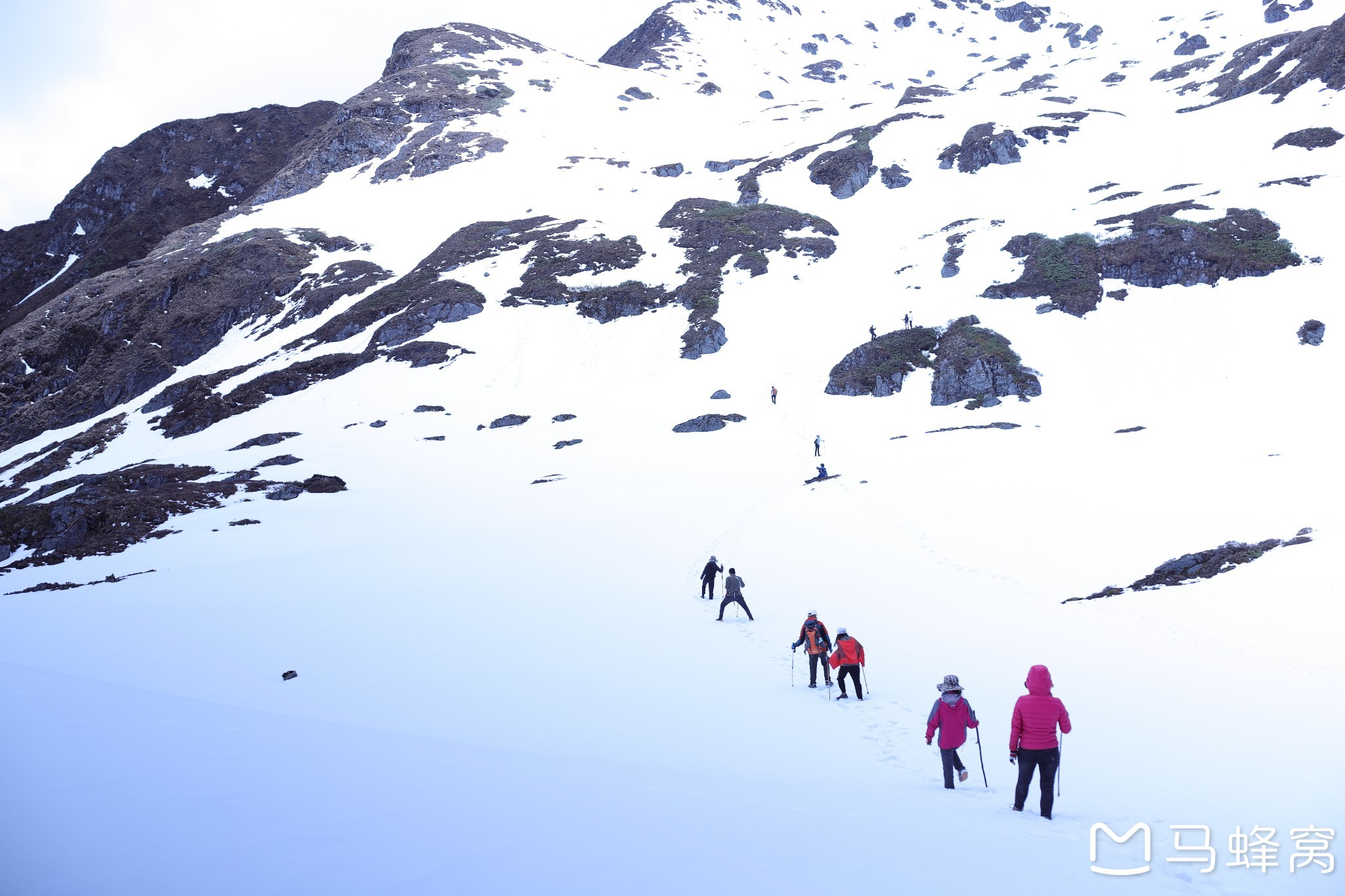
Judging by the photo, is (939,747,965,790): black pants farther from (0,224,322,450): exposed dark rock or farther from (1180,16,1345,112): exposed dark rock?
(1180,16,1345,112): exposed dark rock

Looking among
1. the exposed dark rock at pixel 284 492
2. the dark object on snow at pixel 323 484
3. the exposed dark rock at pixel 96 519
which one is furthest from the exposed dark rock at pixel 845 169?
the exposed dark rock at pixel 96 519

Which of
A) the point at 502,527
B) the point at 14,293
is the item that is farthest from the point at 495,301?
the point at 14,293

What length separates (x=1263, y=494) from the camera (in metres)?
20.8

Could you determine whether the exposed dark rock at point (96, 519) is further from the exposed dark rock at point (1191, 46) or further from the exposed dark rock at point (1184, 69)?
the exposed dark rock at point (1191, 46)

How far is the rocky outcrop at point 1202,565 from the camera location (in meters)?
16.3

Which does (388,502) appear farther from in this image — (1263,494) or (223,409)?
(1263,494)

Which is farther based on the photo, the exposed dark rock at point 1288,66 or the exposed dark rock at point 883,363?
the exposed dark rock at point 1288,66

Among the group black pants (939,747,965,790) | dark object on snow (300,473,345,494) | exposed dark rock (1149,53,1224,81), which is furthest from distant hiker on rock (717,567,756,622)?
exposed dark rock (1149,53,1224,81)

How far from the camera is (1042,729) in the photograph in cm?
745

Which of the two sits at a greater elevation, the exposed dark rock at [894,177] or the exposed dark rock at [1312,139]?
the exposed dark rock at [894,177]

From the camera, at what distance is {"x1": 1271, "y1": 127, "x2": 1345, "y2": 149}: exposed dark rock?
56594 mm

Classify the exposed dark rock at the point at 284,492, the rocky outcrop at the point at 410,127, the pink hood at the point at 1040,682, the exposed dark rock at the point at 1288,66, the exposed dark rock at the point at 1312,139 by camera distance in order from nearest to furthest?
the pink hood at the point at 1040,682
the exposed dark rock at the point at 284,492
the exposed dark rock at the point at 1312,139
the exposed dark rock at the point at 1288,66
the rocky outcrop at the point at 410,127

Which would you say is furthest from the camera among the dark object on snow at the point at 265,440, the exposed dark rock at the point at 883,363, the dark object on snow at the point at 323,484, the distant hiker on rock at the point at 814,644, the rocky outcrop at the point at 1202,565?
the exposed dark rock at the point at 883,363

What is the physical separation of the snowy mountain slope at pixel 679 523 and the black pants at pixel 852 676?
23.6 inches
